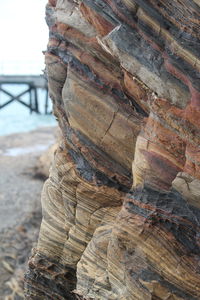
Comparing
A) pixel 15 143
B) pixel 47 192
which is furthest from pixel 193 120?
pixel 15 143

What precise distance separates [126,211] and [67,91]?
2485 mm

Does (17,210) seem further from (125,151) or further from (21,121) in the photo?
(21,121)

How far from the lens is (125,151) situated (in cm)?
772

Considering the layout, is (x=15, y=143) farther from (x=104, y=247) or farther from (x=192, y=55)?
(x=192, y=55)

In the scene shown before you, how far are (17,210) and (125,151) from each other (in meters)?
9.61

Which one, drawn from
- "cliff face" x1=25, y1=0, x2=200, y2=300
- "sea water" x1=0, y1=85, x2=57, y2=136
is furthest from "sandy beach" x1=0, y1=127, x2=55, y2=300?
"sea water" x1=0, y1=85, x2=57, y2=136

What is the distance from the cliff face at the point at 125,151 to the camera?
5816 millimetres

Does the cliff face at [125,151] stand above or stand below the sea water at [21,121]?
above

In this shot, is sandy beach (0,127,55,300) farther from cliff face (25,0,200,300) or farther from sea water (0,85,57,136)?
sea water (0,85,57,136)

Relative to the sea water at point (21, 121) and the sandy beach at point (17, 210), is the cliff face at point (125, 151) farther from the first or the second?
the sea water at point (21, 121)

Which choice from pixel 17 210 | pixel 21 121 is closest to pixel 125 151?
pixel 17 210

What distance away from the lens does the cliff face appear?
5.82m

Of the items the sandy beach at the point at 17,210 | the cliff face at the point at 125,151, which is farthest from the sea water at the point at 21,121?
the cliff face at the point at 125,151

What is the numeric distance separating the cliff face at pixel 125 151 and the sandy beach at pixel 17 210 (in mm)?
2829
